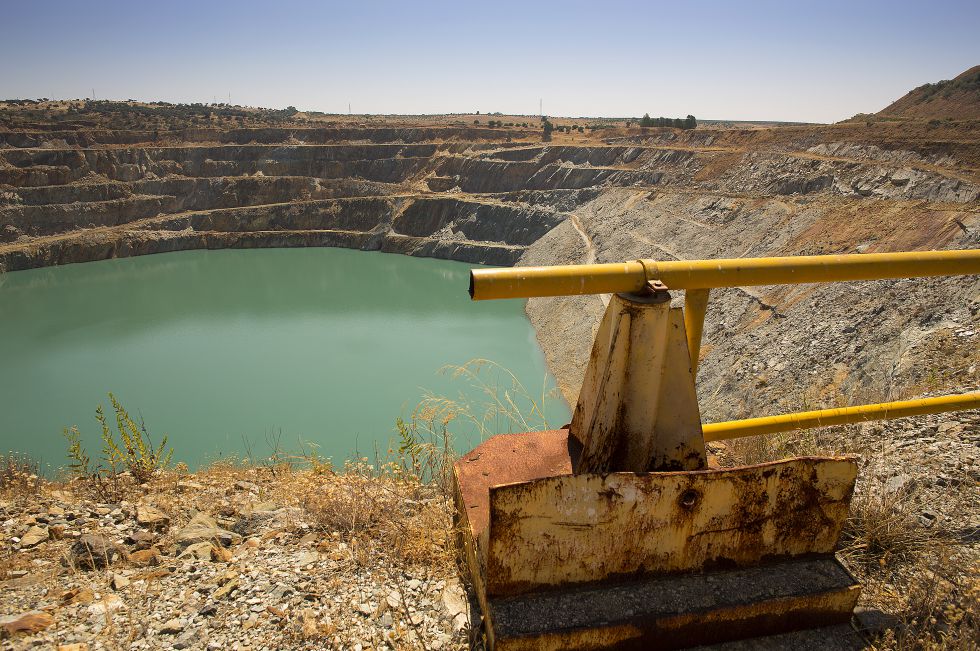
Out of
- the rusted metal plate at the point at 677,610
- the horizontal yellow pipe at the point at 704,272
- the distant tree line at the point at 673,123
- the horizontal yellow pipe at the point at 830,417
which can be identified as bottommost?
the rusted metal plate at the point at 677,610

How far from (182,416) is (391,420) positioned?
22.2 feet

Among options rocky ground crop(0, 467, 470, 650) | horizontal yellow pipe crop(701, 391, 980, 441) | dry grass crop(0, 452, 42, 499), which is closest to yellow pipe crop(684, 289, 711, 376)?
horizontal yellow pipe crop(701, 391, 980, 441)

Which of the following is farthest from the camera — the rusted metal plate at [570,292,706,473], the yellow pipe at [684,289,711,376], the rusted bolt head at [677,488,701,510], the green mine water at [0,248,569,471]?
the green mine water at [0,248,569,471]

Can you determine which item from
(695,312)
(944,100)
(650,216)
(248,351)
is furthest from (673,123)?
(695,312)

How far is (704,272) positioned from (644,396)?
701 mm

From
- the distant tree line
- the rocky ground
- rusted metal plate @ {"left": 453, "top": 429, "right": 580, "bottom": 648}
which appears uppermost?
the distant tree line

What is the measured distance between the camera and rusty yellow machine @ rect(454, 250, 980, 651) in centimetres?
275

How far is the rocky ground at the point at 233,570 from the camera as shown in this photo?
2887mm

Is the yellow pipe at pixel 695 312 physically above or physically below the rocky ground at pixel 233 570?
above

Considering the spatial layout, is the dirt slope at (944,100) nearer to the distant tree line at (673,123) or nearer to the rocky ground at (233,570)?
the distant tree line at (673,123)

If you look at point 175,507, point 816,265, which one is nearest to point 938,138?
point 816,265

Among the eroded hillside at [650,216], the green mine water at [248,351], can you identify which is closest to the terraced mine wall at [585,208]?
the eroded hillside at [650,216]

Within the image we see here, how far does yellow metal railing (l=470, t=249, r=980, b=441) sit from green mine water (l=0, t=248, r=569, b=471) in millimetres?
5924

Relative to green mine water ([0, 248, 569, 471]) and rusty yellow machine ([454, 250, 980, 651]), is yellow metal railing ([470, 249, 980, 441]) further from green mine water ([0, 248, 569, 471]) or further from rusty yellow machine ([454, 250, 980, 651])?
green mine water ([0, 248, 569, 471])
